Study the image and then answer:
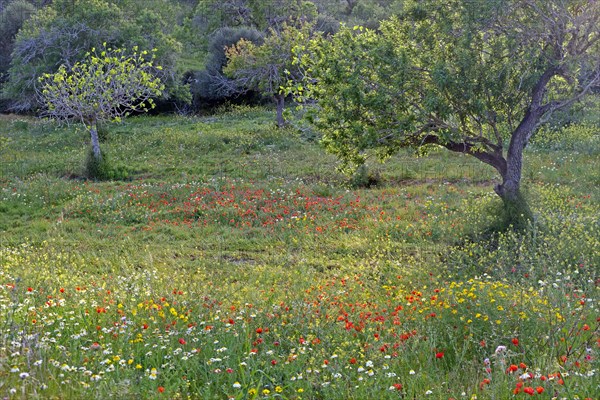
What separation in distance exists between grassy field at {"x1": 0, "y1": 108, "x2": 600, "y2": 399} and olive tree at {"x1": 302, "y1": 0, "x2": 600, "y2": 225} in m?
2.00

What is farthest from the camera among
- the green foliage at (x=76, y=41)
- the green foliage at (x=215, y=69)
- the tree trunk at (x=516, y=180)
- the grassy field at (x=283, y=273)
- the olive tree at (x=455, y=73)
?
the green foliage at (x=215, y=69)

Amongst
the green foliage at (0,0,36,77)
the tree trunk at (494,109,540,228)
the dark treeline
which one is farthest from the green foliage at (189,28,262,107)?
the tree trunk at (494,109,540,228)

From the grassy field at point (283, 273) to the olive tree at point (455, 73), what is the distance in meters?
2.00

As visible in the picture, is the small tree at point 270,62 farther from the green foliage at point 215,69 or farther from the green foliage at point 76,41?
the green foliage at point 215,69

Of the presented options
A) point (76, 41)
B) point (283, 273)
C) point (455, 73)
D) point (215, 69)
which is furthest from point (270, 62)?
point (283, 273)

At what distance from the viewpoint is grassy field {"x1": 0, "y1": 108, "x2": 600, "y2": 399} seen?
478 cm

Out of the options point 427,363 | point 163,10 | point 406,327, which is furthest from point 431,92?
point 163,10

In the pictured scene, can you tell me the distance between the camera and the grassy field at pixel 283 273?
478 centimetres

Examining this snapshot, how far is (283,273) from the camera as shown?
10.5 m

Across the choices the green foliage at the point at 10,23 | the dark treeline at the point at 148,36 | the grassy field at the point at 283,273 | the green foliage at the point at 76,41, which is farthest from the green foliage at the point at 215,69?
the green foliage at the point at 10,23

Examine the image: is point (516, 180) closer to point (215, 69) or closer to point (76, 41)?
point (215, 69)

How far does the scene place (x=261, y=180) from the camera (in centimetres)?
1873

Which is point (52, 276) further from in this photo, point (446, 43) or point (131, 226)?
point (446, 43)

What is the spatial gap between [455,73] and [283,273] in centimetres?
496
